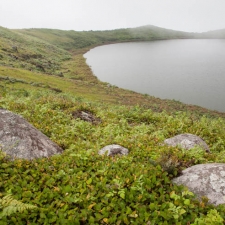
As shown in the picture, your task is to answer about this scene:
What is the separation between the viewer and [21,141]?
873cm

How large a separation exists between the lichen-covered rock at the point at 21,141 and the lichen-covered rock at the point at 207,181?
4.98 meters

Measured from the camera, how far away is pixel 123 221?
582cm

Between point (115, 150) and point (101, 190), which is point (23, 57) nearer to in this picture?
point (115, 150)

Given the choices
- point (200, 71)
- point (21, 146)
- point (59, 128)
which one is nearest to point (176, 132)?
point (59, 128)

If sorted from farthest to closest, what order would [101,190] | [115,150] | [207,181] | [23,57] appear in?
1. [23,57]
2. [115,150]
3. [207,181]
4. [101,190]

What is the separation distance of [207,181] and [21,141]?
6615mm

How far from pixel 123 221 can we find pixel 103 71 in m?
84.9

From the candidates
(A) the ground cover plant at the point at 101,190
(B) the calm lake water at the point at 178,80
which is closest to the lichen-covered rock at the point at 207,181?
(A) the ground cover plant at the point at 101,190

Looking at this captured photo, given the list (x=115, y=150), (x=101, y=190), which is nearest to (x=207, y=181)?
(x=101, y=190)

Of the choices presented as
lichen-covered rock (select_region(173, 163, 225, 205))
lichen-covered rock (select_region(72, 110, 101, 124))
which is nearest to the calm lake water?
lichen-covered rock (select_region(72, 110, 101, 124))

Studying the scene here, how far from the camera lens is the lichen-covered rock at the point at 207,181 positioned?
667 centimetres

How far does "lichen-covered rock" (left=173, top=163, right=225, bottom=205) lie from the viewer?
6.67m

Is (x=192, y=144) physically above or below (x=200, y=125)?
above

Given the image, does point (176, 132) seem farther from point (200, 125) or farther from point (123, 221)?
point (123, 221)
